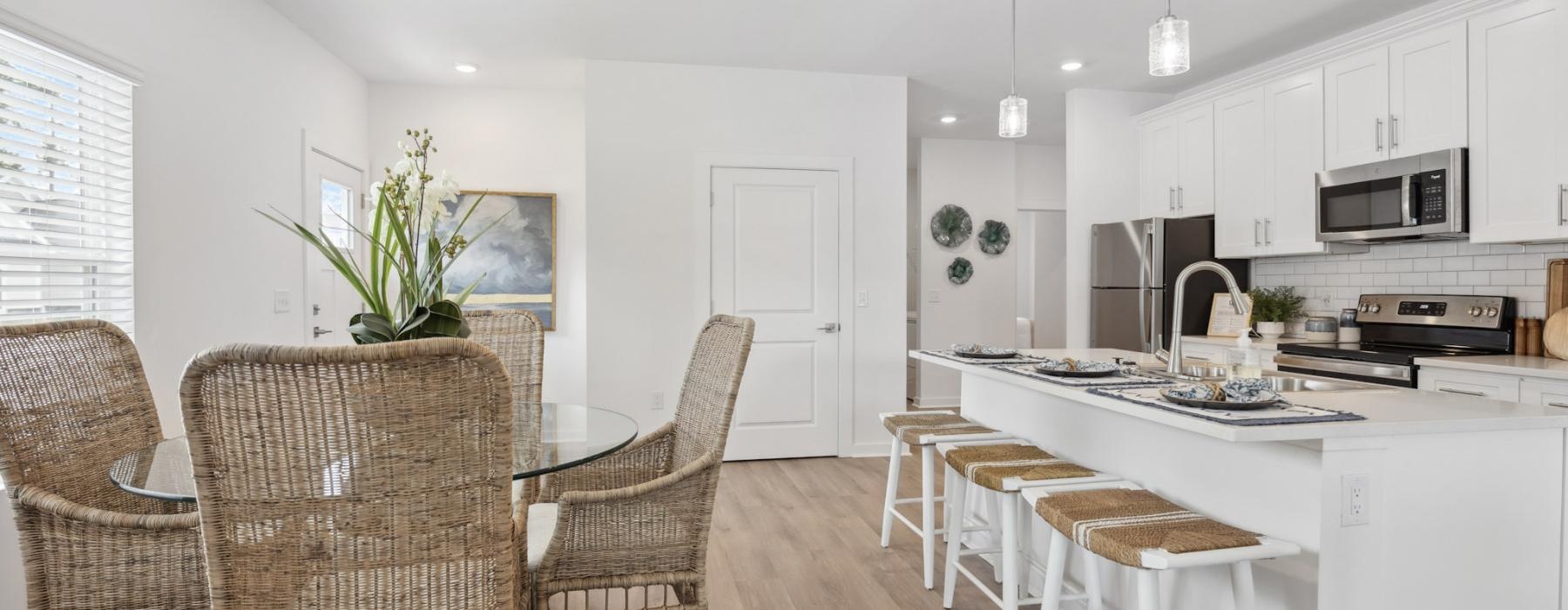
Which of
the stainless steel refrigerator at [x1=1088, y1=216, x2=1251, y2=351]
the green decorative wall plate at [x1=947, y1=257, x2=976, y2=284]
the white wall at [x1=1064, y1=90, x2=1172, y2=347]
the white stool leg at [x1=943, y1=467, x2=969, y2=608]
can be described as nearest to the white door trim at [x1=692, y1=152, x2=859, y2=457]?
the white wall at [x1=1064, y1=90, x2=1172, y2=347]

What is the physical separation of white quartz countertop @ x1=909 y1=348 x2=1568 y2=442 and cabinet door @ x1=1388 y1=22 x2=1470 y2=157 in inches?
73.9

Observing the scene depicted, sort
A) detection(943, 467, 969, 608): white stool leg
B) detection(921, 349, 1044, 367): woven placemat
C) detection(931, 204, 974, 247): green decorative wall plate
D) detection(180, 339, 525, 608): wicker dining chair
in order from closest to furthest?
detection(180, 339, 525, 608): wicker dining chair < detection(943, 467, 969, 608): white stool leg < detection(921, 349, 1044, 367): woven placemat < detection(931, 204, 974, 247): green decorative wall plate

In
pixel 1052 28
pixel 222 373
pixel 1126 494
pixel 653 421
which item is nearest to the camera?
pixel 222 373

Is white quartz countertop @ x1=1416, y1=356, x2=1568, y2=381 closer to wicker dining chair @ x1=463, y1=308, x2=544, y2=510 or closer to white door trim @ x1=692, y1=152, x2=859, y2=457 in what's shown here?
white door trim @ x1=692, y1=152, x2=859, y2=457

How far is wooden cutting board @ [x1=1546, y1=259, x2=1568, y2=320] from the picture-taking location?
10.1 feet

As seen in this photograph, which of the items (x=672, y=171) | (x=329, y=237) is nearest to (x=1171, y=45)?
(x=672, y=171)

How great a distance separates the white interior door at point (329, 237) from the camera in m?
4.05

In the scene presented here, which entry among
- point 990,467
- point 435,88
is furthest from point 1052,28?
point 435,88

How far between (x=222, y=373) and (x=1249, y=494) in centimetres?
198

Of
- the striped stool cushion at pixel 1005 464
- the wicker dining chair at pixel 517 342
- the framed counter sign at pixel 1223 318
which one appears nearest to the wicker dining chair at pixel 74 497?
the wicker dining chair at pixel 517 342

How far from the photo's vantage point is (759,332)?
180 inches

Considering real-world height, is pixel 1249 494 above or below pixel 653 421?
above

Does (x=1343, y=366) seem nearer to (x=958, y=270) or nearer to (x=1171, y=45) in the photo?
(x=1171, y=45)

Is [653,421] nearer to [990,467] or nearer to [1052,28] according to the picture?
[990,467]
